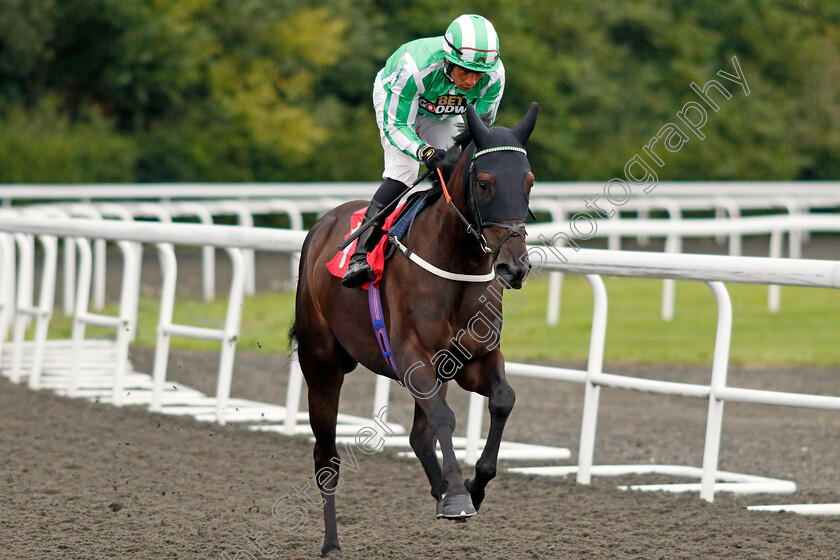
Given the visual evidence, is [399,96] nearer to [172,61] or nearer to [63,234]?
[63,234]

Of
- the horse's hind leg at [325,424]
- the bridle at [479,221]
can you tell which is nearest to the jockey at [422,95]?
the bridle at [479,221]

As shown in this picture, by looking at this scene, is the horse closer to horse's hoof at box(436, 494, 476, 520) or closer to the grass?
horse's hoof at box(436, 494, 476, 520)

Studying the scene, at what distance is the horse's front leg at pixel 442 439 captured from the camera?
13.3 feet

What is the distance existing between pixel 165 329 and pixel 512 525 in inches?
130

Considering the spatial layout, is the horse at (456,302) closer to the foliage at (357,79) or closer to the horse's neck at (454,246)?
the horse's neck at (454,246)

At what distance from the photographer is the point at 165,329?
25.6 ft

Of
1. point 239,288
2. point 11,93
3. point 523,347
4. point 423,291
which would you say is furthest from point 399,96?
point 11,93

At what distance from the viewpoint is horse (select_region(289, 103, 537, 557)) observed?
4.06 m

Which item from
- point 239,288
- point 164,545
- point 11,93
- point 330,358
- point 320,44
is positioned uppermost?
point 320,44

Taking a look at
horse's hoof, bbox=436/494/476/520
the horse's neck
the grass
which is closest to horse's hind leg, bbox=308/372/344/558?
the horse's neck

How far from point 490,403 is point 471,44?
1.27 metres

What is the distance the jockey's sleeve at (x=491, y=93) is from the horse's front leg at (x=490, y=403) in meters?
0.98

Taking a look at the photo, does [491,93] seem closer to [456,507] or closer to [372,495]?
[456,507]

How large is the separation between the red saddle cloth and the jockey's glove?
0.97ft
